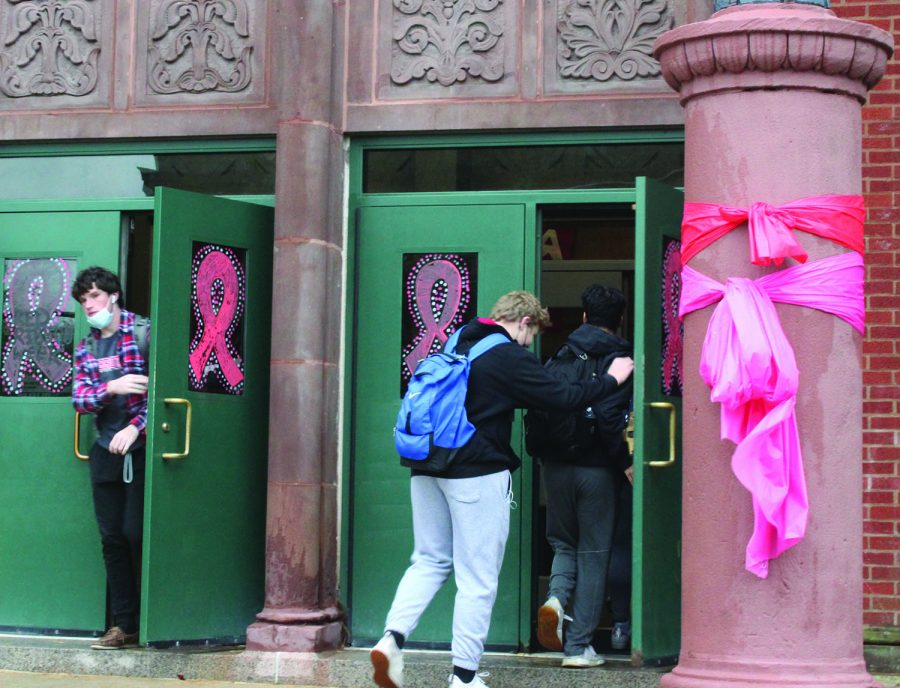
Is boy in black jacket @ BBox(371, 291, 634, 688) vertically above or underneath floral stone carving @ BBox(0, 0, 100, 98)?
underneath

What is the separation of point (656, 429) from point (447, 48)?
2.43 meters

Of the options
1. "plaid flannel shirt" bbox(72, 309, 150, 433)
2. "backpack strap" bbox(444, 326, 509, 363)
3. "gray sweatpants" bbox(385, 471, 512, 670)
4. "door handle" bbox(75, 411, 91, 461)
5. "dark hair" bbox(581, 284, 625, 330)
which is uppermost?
"dark hair" bbox(581, 284, 625, 330)

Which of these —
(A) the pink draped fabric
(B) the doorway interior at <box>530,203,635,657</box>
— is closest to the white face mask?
(B) the doorway interior at <box>530,203,635,657</box>

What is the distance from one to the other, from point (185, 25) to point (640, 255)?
3066 mm

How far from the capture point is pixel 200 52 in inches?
348

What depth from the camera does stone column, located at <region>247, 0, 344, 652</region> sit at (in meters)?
8.17

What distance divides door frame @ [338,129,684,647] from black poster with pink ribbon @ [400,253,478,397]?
280mm

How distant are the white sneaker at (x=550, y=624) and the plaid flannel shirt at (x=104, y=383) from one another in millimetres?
2281

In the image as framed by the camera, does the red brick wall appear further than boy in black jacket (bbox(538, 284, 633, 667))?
No

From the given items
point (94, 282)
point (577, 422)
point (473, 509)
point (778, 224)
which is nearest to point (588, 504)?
point (577, 422)

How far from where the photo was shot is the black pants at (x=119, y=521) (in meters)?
8.21

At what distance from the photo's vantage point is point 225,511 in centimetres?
838

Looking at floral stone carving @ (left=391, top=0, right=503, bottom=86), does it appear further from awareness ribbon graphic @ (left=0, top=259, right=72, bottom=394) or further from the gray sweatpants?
the gray sweatpants

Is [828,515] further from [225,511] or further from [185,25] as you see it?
[185,25]
